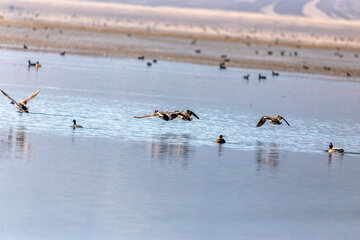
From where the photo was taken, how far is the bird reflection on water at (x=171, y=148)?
2370 centimetres

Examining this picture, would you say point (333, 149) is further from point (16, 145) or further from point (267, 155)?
point (16, 145)

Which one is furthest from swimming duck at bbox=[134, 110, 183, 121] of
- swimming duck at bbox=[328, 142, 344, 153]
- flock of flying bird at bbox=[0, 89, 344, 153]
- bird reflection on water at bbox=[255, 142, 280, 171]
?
swimming duck at bbox=[328, 142, 344, 153]

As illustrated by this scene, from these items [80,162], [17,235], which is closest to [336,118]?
[80,162]

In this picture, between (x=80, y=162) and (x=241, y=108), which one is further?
(x=241, y=108)

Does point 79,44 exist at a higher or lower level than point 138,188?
higher

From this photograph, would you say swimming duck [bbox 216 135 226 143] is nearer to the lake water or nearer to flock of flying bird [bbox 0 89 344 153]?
flock of flying bird [bbox 0 89 344 153]

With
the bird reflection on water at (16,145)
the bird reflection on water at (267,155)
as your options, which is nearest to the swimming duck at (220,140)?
the bird reflection on water at (267,155)

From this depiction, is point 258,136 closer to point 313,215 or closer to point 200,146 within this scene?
point 200,146

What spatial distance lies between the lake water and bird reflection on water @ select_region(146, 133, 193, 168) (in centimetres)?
5

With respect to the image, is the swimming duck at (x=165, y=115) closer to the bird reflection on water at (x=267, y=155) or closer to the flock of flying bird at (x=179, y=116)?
the flock of flying bird at (x=179, y=116)

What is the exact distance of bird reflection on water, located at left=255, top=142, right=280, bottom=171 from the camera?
24047mm

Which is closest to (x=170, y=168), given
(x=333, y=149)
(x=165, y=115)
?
(x=333, y=149)

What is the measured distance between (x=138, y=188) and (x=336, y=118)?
2022cm

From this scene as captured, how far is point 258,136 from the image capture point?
30016 millimetres
